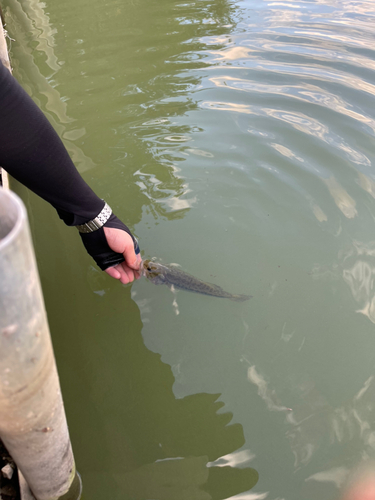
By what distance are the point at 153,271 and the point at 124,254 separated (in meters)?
0.55

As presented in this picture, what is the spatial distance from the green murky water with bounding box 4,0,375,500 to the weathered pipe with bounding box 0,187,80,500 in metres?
1.02

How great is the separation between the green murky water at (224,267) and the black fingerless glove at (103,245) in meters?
0.57

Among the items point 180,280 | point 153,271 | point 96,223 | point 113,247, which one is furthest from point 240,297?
point 96,223

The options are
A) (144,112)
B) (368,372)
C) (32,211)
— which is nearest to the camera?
(368,372)

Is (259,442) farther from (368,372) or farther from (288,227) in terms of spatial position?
(288,227)

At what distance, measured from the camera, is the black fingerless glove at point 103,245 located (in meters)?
2.51

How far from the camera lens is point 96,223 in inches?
96.0

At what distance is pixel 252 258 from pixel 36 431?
254 centimetres

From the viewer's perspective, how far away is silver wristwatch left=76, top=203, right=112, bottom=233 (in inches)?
95.7

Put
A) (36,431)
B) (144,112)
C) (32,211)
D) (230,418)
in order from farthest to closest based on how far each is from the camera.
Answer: (144,112)
(32,211)
(230,418)
(36,431)

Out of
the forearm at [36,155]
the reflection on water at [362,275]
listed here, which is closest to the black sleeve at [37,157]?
the forearm at [36,155]

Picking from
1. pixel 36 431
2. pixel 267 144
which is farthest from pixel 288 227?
pixel 36 431

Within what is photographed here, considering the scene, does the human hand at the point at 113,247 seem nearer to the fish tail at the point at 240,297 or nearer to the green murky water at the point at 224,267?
the green murky water at the point at 224,267

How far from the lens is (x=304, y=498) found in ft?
7.27
